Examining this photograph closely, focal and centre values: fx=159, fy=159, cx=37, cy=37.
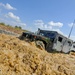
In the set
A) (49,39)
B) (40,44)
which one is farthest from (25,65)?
Result: (49,39)

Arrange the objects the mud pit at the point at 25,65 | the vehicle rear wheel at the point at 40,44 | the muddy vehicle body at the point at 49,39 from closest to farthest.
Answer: the mud pit at the point at 25,65, the vehicle rear wheel at the point at 40,44, the muddy vehicle body at the point at 49,39

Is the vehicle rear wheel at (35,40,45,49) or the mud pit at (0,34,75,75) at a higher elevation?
the vehicle rear wheel at (35,40,45,49)

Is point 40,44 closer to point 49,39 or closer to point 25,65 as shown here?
point 49,39

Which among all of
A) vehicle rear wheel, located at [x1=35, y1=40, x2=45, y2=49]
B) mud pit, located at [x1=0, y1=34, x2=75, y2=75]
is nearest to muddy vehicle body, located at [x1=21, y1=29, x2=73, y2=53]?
vehicle rear wheel, located at [x1=35, y1=40, x2=45, y2=49]

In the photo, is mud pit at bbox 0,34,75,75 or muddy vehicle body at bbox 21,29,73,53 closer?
mud pit at bbox 0,34,75,75

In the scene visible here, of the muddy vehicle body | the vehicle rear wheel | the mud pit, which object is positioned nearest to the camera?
the mud pit

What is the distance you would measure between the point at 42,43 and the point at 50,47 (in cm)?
114

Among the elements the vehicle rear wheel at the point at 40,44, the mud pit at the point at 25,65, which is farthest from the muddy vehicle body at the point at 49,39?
the mud pit at the point at 25,65

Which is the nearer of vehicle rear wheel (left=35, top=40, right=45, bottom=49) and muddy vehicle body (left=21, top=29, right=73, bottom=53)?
vehicle rear wheel (left=35, top=40, right=45, bottom=49)

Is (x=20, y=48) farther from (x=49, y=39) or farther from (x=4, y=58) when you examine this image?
(x=49, y=39)

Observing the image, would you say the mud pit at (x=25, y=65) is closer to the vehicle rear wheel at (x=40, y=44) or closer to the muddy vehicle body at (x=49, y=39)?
the vehicle rear wheel at (x=40, y=44)

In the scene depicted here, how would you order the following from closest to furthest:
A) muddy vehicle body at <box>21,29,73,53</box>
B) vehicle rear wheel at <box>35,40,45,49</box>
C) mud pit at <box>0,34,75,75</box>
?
mud pit at <box>0,34,75,75</box>, vehicle rear wheel at <box>35,40,45,49</box>, muddy vehicle body at <box>21,29,73,53</box>

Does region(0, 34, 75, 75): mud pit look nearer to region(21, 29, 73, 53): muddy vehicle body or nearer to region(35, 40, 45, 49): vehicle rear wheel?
region(35, 40, 45, 49): vehicle rear wheel

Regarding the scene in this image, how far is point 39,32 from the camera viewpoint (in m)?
14.6
